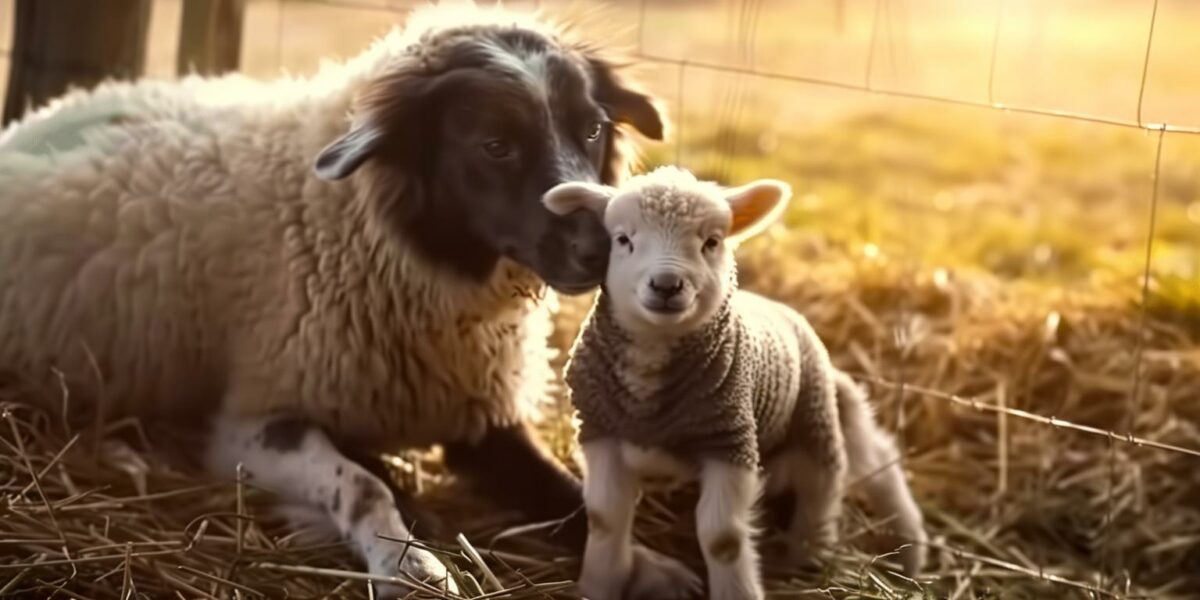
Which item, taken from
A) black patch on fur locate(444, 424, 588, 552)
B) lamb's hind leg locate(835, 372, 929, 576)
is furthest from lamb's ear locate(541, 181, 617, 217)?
lamb's hind leg locate(835, 372, 929, 576)

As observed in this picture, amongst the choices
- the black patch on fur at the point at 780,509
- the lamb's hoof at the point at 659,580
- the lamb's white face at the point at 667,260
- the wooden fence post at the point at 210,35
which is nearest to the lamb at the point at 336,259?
the lamb's hoof at the point at 659,580

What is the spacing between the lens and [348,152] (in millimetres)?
3598

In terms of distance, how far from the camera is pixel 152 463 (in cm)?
390

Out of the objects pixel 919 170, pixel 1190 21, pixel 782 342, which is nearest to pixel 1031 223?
pixel 919 170

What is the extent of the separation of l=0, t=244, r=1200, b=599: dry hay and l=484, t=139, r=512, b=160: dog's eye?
2.89 ft

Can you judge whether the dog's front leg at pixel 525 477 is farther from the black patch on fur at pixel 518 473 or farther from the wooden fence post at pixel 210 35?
the wooden fence post at pixel 210 35

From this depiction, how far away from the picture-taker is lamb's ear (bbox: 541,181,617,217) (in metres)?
3.12

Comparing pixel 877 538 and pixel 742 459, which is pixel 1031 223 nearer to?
pixel 877 538

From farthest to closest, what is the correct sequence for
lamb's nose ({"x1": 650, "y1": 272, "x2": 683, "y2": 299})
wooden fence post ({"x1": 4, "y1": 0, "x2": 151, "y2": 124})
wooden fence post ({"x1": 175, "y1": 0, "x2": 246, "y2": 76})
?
wooden fence post ({"x1": 175, "y1": 0, "x2": 246, "y2": 76}) < wooden fence post ({"x1": 4, "y1": 0, "x2": 151, "y2": 124}) < lamb's nose ({"x1": 650, "y1": 272, "x2": 683, "y2": 299})

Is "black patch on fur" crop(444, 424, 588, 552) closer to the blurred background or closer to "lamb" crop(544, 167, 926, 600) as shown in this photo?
the blurred background

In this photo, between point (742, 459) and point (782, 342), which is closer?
point (742, 459)

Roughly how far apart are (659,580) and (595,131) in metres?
1.07

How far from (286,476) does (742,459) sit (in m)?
1.21

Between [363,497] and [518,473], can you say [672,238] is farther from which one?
[518,473]
